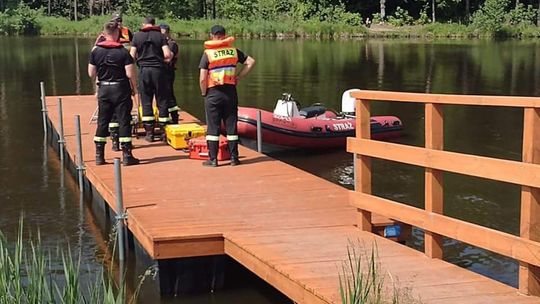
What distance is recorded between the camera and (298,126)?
36.3 ft

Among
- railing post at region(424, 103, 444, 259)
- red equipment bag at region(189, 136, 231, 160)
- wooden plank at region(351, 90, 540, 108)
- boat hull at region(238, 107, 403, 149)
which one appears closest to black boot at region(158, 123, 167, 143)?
red equipment bag at region(189, 136, 231, 160)

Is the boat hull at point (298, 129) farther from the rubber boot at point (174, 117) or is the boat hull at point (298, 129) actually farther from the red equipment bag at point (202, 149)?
the red equipment bag at point (202, 149)

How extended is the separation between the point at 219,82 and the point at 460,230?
3605mm

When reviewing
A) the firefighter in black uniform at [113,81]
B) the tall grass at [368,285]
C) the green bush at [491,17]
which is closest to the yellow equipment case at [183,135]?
the firefighter in black uniform at [113,81]

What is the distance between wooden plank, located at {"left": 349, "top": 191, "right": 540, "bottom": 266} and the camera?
4.00 m

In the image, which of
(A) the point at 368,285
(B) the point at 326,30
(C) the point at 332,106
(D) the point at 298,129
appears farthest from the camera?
(B) the point at 326,30

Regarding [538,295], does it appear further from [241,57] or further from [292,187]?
[241,57]

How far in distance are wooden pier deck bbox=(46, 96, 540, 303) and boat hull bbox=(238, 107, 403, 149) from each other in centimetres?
218

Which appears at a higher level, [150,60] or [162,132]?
[150,60]

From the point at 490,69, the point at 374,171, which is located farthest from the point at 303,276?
the point at 490,69

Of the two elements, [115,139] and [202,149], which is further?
[115,139]

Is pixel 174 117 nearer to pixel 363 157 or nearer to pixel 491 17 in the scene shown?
pixel 363 157

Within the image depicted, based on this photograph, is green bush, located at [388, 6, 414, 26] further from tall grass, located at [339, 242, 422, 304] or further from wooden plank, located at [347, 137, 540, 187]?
tall grass, located at [339, 242, 422, 304]

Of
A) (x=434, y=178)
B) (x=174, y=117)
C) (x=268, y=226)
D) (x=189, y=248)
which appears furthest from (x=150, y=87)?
(x=434, y=178)
